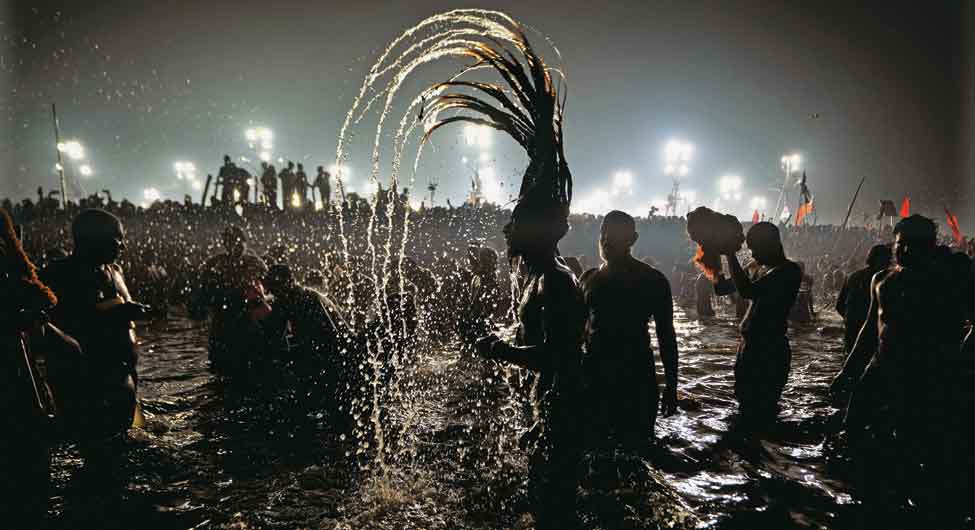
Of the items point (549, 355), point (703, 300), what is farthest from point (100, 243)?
point (703, 300)

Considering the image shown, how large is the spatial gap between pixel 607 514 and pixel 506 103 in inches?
125

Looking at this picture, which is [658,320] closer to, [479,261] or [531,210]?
[531,210]

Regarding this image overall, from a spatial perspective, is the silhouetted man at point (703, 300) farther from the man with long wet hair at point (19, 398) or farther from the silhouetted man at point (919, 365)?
the man with long wet hair at point (19, 398)

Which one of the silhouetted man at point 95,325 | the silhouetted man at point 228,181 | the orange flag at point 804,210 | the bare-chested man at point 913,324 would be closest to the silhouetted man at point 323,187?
the silhouetted man at point 228,181

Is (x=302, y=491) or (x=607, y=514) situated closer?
(x=607, y=514)

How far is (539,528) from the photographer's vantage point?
2395mm

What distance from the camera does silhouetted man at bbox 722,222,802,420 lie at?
4055 mm

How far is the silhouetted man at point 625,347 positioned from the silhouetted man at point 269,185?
20423mm

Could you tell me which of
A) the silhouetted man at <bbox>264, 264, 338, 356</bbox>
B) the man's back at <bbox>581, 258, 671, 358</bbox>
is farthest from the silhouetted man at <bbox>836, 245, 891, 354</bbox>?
the silhouetted man at <bbox>264, 264, 338, 356</bbox>

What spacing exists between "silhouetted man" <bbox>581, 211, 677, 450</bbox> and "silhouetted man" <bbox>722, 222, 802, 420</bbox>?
115 centimetres

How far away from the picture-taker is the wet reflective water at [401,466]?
321 cm

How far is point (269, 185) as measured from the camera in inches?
800

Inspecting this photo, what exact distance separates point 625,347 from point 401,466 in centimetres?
241

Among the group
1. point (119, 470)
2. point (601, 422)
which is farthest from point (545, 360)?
point (119, 470)
